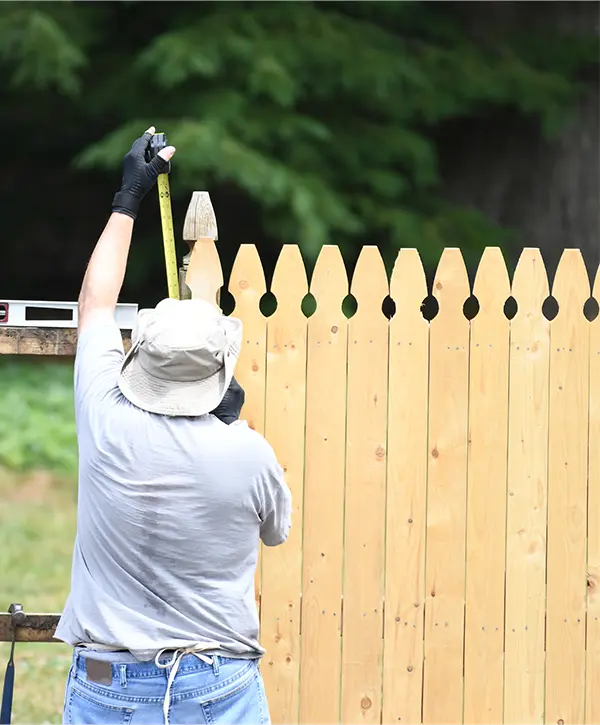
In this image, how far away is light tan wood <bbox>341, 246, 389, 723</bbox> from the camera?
11.3 ft

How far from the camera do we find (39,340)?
3266mm

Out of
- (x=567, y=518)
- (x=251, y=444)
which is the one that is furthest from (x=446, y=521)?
(x=251, y=444)

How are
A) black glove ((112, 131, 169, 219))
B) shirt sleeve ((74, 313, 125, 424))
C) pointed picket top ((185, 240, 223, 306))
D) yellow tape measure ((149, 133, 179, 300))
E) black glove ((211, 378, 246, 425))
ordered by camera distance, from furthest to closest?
1. pointed picket top ((185, 240, 223, 306))
2. yellow tape measure ((149, 133, 179, 300))
3. black glove ((112, 131, 169, 219))
4. black glove ((211, 378, 246, 425))
5. shirt sleeve ((74, 313, 125, 424))

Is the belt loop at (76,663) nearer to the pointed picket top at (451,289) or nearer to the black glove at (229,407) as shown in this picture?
the black glove at (229,407)

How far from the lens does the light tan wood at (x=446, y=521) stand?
3.44 meters

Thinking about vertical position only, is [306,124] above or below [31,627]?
above

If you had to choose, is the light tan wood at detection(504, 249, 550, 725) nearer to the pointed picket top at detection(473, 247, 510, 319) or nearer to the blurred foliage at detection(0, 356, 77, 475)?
the pointed picket top at detection(473, 247, 510, 319)

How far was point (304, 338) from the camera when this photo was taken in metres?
3.43

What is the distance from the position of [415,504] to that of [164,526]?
130 centimetres

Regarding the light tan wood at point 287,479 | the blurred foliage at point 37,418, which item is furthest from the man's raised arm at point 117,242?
the blurred foliage at point 37,418

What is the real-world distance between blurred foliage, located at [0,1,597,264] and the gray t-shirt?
7438 mm

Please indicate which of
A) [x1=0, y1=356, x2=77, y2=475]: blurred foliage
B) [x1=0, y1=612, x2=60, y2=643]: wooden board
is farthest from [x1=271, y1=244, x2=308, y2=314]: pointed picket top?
[x1=0, y1=356, x2=77, y2=475]: blurred foliage

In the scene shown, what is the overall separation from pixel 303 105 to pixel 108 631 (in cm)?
953

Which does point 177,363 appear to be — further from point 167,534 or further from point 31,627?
point 31,627
